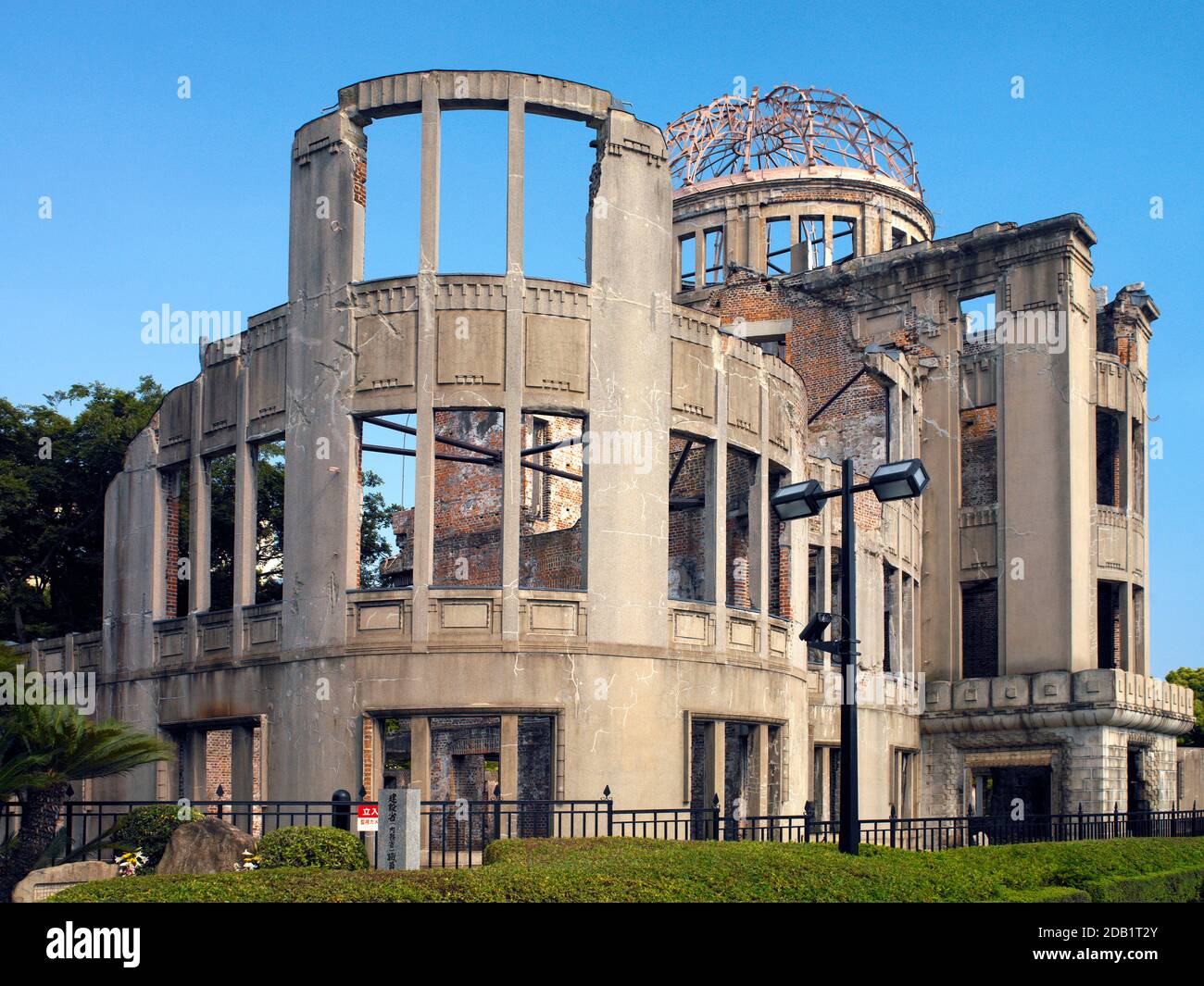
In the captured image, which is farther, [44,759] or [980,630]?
[980,630]

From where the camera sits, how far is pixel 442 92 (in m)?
24.5

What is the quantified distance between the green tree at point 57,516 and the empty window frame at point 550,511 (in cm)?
1078

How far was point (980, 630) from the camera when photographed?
41.0 meters

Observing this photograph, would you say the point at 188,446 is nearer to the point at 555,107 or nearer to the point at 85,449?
the point at 555,107

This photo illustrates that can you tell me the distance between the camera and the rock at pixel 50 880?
17.5 metres

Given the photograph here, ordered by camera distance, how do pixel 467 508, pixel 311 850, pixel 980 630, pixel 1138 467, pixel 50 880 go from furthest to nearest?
pixel 467 508 < pixel 1138 467 < pixel 980 630 < pixel 50 880 < pixel 311 850

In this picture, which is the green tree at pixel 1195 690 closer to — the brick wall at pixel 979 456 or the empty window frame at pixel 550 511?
the brick wall at pixel 979 456

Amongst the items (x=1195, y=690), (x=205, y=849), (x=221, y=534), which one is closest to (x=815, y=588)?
(x=221, y=534)

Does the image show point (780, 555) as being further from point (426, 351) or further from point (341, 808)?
point (341, 808)

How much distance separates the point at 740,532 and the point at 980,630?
11.7m

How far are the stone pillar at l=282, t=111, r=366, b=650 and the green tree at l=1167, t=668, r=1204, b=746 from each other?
49.5 m
